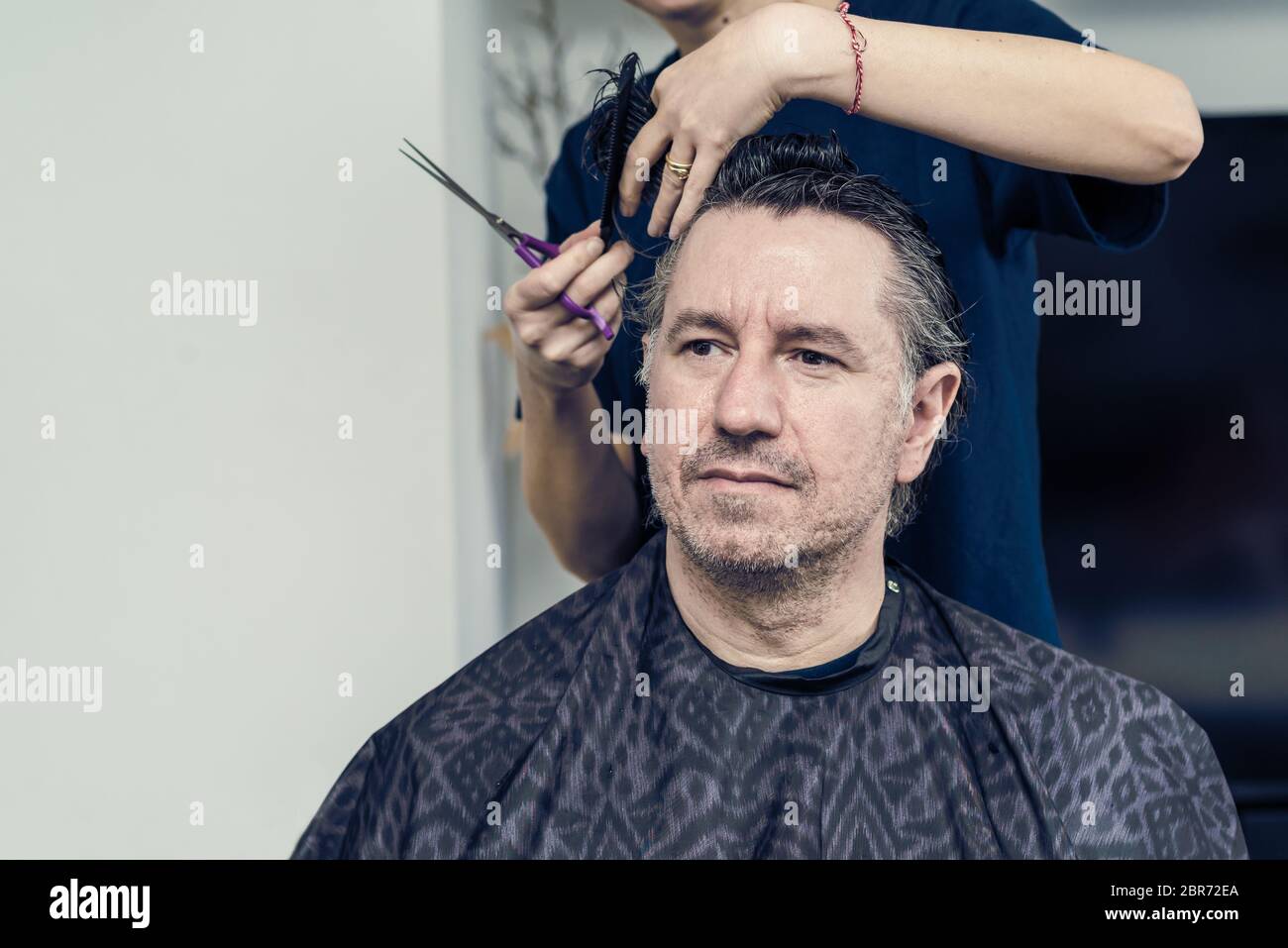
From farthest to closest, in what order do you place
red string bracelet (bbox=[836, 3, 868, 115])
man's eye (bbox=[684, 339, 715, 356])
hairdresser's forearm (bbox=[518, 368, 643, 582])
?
hairdresser's forearm (bbox=[518, 368, 643, 582]) < man's eye (bbox=[684, 339, 715, 356]) < red string bracelet (bbox=[836, 3, 868, 115])

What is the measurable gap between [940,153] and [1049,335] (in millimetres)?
600

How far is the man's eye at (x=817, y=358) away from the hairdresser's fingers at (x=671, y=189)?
265mm

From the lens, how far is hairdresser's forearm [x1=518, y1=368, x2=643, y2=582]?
70.6 inches

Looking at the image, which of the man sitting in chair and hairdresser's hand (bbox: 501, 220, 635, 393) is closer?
the man sitting in chair

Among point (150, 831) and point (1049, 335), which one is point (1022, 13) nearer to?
point (1049, 335)

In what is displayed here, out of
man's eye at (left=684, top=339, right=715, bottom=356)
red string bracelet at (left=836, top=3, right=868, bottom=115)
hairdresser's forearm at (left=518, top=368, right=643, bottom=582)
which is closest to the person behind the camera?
red string bracelet at (left=836, top=3, right=868, bottom=115)

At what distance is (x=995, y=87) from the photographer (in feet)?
4.34

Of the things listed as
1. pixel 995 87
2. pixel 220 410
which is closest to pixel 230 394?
pixel 220 410

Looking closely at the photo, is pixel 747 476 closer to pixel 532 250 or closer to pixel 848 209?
pixel 848 209

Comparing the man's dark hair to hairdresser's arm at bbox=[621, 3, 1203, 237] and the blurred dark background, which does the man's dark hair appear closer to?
hairdresser's arm at bbox=[621, 3, 1203, 237]

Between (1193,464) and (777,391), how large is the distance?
1120 mm

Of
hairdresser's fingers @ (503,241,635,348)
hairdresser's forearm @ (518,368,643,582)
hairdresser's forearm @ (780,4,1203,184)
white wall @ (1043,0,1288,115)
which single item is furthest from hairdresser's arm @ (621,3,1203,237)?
white wall @ (1043,0,1288,115)

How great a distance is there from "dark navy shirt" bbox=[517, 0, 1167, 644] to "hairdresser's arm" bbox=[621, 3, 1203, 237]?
7.2 inches
